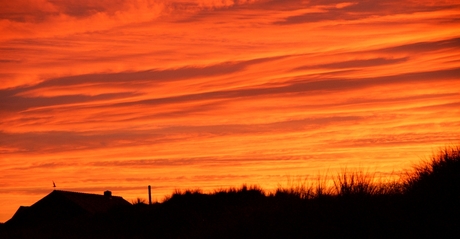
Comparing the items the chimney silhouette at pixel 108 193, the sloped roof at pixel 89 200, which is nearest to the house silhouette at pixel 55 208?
the sloped roof at pixel 89 200

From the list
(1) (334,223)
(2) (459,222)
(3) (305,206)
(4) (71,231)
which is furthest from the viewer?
(4) (71,231)

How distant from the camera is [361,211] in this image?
1772cm

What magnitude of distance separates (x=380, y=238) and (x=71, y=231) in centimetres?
2039

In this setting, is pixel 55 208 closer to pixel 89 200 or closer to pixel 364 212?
pixel 89 200

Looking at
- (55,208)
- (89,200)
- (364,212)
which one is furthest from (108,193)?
(364,212)

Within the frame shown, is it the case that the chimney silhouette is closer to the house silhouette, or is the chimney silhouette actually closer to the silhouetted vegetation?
the house silhouette

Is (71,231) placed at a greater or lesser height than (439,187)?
greater

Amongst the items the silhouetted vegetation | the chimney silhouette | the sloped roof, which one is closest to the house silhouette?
the sloped roof

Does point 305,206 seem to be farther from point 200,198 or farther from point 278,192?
point 200,198

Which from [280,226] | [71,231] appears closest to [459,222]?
[280,226]

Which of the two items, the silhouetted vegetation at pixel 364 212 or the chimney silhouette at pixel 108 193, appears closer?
the silhouetted vegetation at pixel 364 212

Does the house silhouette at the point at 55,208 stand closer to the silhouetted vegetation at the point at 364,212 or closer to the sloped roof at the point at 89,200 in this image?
the sloped roof at the point at 89,200

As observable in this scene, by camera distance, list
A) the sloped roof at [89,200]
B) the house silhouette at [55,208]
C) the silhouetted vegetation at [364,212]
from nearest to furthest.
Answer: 1. the silhouetted vegetation at [364,212]
2. the house silhouette at [55,208]
3. the sloped roof at [89,200]

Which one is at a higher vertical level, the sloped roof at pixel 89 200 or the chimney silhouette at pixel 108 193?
the chimney silhouette at pixel 108 193
